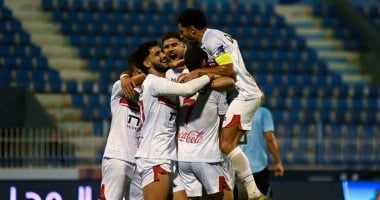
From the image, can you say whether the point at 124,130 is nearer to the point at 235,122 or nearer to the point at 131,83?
the point at 131,83

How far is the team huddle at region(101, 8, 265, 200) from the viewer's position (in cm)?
884

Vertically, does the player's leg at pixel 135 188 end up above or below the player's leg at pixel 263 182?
above

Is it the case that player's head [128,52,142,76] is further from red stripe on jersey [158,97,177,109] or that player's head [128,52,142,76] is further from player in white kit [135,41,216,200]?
red stripe on jersey [158,97,177,109]

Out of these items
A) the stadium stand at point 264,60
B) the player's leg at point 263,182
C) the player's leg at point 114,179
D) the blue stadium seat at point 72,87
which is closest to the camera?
the player's leg at point 114,179

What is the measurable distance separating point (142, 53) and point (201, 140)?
89 cm

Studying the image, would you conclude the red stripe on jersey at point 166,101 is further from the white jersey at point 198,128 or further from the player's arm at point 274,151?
the player's arm at point 274,151

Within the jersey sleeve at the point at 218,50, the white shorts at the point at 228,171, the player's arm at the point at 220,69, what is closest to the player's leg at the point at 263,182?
the white shorts at the point at 228,171

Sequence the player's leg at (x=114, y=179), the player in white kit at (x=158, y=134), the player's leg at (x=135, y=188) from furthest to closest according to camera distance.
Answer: the player's leg at (x=135, y=188) → the player's leg at (x=114, y=179) → the player in white kit at (x=158, y=134)

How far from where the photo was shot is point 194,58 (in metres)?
8.92

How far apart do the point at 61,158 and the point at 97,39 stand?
5.60 m

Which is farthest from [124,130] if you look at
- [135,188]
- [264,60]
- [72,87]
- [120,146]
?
[264,60]

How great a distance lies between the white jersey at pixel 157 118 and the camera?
8789 mm

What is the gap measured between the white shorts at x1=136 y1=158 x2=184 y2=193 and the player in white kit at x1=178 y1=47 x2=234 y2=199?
0.31 feet

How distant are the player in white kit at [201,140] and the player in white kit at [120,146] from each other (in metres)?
0.69
